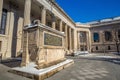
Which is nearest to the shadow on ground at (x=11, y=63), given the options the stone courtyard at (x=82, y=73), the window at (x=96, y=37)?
the stone courtyard at (x=82, y=73)

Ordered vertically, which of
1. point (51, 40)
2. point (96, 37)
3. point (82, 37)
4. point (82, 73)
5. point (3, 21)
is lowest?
point (82, 73)

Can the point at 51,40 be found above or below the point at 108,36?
below

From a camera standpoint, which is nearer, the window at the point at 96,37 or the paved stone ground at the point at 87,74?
the paved stone ground at the point at 87,74

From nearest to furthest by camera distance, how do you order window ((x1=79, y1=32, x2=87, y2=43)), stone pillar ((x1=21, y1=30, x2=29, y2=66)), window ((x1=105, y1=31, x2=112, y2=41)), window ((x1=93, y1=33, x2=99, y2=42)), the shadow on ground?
stone pillar ((x1=21, y1=30, x2=29, y2=66)) < the shadow on ground < window ((x1=105, y1=31, x2=112, y2=41)) < window ((x1=93, y1=33, x2=99, y2=42)) < window ((x1=79, y1=32, x2=87, y2=43))

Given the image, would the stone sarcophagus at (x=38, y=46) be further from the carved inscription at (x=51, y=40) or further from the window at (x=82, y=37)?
the window at (x=82, y=37)

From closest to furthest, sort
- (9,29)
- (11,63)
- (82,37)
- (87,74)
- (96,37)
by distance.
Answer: (87,74) → (11,63) → (9,29) → (96,37) → (82,37)

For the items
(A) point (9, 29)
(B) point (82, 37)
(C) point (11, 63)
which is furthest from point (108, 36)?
(C) point (11, 63)

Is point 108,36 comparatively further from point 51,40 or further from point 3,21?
point 51,40

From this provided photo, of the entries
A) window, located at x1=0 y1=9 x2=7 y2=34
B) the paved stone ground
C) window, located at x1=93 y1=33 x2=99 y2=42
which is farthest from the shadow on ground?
window, located at x1=93 y1=33 x2=99 y2=42

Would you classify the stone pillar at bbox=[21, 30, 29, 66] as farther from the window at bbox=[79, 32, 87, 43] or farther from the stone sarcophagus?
the window at bbox=[79, 32, 87, 43]

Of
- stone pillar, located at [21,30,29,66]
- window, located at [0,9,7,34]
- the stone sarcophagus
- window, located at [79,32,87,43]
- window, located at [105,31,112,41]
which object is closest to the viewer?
the stone sarcophagus

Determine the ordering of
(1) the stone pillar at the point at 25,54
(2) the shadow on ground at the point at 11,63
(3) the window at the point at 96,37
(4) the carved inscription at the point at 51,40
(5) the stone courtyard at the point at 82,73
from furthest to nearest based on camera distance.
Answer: (3) the window at the point at 96,37
(2) the shadow on ground at the point at 11,63
(4) the carved inscription at the point at 51,40
(1) the stone pillar at the point at 25,54
(5) the stone courtyard at the point at 82,73

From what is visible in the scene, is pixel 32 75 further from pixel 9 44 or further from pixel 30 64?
pixel 9 44

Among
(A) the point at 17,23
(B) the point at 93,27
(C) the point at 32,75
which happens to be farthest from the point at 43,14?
(B) the point at 93,27
